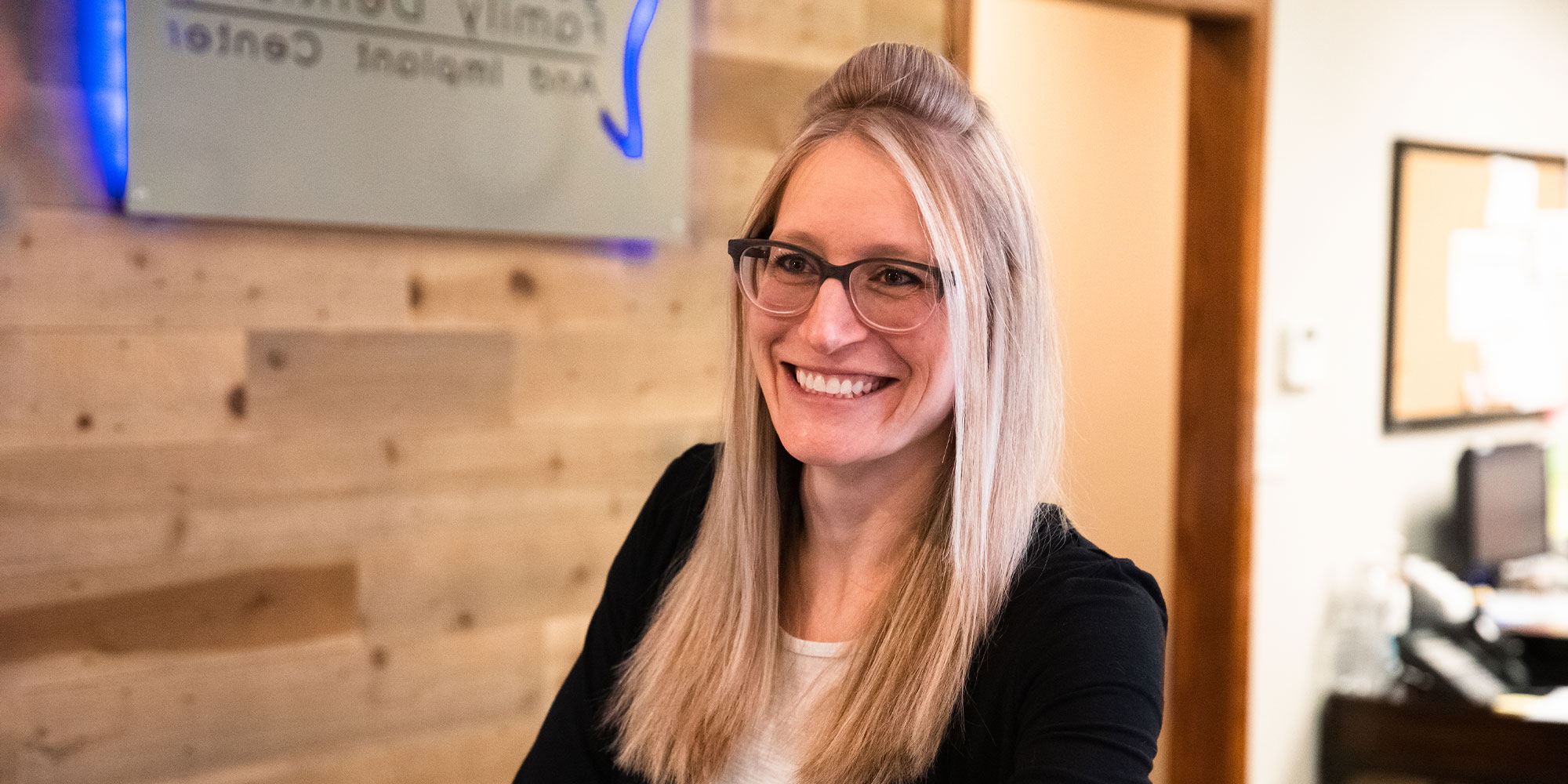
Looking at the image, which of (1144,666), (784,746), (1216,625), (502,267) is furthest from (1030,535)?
(1216,625)

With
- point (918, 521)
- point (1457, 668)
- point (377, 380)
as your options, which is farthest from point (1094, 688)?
point (1457, 668)

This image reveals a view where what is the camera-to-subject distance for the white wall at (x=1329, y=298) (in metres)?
3.09

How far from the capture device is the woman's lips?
45.6 inches

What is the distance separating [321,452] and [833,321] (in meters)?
1.14

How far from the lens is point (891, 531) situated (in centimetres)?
125

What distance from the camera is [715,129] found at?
7.48 feet

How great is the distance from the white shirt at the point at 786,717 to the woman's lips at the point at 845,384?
262 mm

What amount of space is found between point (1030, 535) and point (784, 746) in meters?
0.32

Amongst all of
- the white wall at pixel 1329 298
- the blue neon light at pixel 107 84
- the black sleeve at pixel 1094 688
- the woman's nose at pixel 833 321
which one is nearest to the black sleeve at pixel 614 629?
the woman's nose at pixel 833 321

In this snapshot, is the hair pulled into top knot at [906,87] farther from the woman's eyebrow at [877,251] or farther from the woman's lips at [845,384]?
the woman's lips at [845,384]

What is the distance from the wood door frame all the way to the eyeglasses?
2132 mm

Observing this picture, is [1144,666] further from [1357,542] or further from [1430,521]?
[1430,521]

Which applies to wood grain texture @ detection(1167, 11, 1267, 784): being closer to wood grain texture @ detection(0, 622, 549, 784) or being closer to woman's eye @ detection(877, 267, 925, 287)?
wood grain texture @ detection(0, 622, 549, 784)

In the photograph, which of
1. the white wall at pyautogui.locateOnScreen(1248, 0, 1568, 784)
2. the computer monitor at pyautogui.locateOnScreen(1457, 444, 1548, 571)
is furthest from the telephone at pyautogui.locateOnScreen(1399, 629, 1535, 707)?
the computer monitor at pyautogui.locateOnScreen(1457, 444, 1548, 571)
